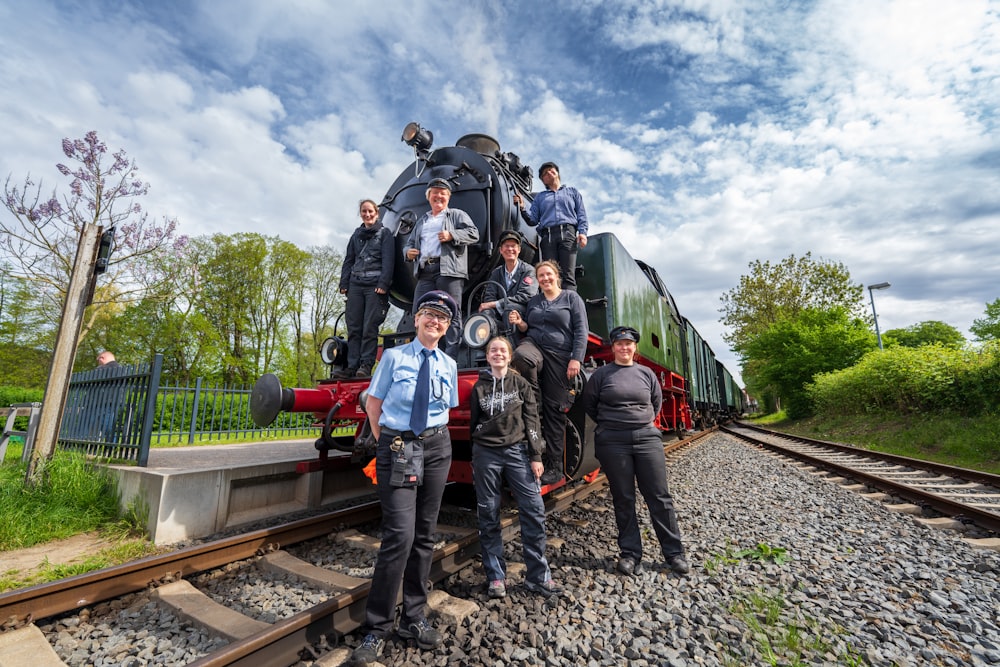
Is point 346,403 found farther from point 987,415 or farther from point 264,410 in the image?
point 987,415

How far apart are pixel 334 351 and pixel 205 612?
2.74 meters

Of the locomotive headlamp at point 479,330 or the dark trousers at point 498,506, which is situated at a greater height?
the locomotive headlamp at point 479,330

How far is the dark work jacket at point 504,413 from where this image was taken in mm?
2844

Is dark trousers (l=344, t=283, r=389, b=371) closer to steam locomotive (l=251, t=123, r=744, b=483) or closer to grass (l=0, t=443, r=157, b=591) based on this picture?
steam locomotive (l=251, t=123, r=744, b=483)

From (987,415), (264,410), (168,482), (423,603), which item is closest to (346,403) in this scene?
(264,410)

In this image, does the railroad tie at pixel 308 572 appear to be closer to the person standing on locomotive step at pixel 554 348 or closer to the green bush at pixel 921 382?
the person standing on locomotive step at pixel 554 348

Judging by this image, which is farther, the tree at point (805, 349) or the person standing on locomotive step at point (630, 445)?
the tree at point (805, 349)

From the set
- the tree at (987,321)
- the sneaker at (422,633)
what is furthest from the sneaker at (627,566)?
the tree at (987,321)

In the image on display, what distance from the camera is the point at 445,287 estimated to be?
4008mm

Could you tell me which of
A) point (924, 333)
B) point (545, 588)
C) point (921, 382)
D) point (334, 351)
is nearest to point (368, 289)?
point (334, 351)

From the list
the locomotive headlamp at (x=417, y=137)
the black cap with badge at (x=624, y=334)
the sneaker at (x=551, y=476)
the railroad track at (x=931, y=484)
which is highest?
the locomotive headlamp at (x=417, y=137)

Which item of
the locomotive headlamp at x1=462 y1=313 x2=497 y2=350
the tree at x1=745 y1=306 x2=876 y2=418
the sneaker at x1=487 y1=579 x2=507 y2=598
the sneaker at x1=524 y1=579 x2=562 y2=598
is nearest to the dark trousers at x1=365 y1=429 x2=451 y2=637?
the sneaker at x1=487 y1=579 x2=507 y2=598

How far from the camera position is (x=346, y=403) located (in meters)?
3.87

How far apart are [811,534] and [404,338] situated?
4007mm
